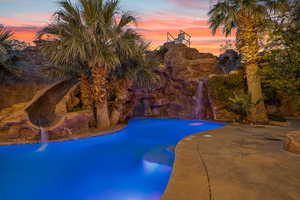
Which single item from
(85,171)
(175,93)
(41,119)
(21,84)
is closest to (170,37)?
(175,93)

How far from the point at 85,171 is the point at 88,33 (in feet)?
19.1

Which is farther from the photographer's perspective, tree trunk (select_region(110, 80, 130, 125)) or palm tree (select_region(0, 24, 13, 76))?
tree trunk (select_region(110, 80, 130, 125))

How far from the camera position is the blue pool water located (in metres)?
3.98

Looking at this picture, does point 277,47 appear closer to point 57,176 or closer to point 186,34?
point 57,176

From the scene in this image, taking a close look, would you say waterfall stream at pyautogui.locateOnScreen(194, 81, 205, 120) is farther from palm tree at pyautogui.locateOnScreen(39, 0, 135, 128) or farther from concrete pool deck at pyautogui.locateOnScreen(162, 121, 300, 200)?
concrete pool deck at pyautogui.locateOnScreen(162, 121, 300, 200)

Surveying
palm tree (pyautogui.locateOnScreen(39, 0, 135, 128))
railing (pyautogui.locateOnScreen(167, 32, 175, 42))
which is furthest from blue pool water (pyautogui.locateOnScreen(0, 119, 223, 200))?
railing (pyautogui.locateOnScreen(167, 32, 175, 42))

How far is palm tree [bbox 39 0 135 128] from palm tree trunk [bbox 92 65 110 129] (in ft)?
2.40

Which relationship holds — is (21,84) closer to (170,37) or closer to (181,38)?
(170,37)

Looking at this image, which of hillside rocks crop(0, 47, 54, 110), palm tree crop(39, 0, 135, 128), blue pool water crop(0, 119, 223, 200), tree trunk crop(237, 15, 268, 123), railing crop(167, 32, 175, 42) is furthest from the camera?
railing crop(167, 32, 175, 42)

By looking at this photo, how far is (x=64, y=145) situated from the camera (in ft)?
24.1

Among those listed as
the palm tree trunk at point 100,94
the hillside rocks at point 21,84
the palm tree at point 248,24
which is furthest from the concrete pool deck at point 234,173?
the hillside rocks at point 21,84

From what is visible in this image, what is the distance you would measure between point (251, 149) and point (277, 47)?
2759mm

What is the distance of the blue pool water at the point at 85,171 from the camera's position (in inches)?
157

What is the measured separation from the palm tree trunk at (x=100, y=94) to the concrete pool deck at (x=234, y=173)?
596cm
